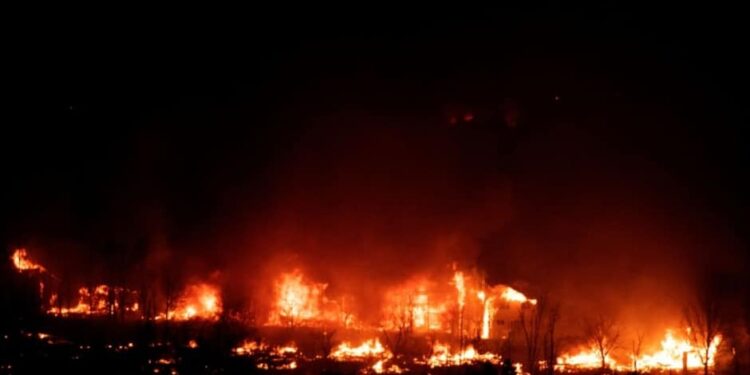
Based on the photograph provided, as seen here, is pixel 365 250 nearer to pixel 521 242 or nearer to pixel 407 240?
pixel 407 240

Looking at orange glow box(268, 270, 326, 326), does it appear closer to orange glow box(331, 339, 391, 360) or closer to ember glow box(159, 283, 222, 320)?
ember glow box(159, 283, 222, 320)

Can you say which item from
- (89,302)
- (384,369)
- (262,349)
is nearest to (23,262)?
(89,302)

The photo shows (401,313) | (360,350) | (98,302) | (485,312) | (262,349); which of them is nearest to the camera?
(262,349)

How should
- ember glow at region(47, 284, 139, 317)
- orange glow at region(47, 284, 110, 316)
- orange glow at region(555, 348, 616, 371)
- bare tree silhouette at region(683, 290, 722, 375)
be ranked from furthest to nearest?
orange glow at region(47, 284, 110, 316) < ember glow at region(47, 284, 139, 317) < orange glow at region(555, 348, 616, 371) < bare tree silhouette at region(683, 290, 722, 375)

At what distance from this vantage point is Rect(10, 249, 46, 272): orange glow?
2135 inches

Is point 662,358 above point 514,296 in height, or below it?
below

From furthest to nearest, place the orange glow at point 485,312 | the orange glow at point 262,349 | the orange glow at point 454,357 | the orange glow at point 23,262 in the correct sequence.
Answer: the orange glow at point 23,262 → the orange glow at point 485,312 → the orange glow at point 262,349 → the orange glow at point 454,357

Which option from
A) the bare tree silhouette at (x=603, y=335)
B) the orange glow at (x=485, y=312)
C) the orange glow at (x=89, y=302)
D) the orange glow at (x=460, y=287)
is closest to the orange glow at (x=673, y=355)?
the bare tree silhouette at (x=603, y=335)

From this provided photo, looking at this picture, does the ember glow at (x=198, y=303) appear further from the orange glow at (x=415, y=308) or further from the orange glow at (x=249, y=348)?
the orange glow at (x=415, y=308)

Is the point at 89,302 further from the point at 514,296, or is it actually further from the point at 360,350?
the point at 514,296

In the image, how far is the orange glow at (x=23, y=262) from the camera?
2135 inches

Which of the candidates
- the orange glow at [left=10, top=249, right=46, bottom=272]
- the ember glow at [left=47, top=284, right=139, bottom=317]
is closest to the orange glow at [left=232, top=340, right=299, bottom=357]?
the ember glow at [left=47, top=284, right=139, bottom=317]

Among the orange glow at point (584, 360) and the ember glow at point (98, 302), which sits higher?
the ember glow at point (98, 302)

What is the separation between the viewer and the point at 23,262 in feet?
181
